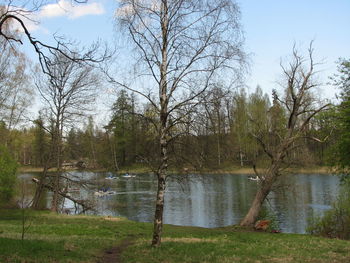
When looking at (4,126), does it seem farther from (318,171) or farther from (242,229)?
(318,171)

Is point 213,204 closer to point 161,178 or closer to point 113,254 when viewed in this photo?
point 161,178

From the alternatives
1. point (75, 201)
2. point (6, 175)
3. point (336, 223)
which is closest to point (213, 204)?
point (75, 201)

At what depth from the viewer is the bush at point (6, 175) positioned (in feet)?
79.0

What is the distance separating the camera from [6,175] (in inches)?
955

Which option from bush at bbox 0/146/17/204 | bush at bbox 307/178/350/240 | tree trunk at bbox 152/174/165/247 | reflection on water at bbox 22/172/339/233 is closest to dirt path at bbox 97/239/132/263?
tree trunk at bbox 152/174/165/247

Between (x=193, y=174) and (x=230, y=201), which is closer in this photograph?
(x=193, y=174)

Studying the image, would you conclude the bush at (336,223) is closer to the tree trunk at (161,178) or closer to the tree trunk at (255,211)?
the tree trunk at (255,211)

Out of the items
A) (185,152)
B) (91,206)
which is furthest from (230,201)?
(185,152)

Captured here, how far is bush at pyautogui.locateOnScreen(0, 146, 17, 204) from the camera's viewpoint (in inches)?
947

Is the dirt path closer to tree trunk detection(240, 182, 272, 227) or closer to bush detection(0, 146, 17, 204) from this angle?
tree trunk detection(240, 182, 272, 227)

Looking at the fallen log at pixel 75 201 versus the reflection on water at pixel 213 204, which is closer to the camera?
the reflection on water at pixel 213 204

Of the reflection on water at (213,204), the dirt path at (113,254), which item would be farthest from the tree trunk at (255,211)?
the dirt path at (113,254)

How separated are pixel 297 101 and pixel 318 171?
146 feet

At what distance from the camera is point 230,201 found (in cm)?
3438
